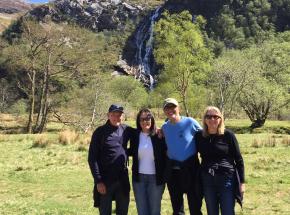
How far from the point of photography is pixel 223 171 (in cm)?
609

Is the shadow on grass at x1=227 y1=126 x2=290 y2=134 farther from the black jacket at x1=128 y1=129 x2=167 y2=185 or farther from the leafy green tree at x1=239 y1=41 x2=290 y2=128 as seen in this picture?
the black jacket at x1=128 y1=129 x2=167 y2=185

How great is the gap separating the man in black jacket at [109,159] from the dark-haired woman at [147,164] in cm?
19

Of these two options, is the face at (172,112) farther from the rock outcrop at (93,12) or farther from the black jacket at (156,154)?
the rock outcrop at (93,12)

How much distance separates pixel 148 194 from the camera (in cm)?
650

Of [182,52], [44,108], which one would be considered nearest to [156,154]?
[182,52]

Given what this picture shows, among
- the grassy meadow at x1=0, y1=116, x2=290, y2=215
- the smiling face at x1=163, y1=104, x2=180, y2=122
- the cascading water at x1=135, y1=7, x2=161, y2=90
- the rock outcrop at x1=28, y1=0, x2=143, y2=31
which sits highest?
the rock outcrop at x1=28, y1=0, x2=143, y2=31

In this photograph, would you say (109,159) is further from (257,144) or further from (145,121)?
(257,144)

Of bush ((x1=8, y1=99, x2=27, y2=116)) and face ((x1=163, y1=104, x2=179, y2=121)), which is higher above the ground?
bush ((x1=8, y1=99, x2=27, y2=116))

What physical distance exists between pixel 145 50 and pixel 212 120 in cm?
9249

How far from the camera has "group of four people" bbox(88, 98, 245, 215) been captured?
6207 millimetres

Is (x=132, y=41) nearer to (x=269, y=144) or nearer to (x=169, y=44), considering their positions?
(x=169, y=44)

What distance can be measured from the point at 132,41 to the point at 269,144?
95.5 m

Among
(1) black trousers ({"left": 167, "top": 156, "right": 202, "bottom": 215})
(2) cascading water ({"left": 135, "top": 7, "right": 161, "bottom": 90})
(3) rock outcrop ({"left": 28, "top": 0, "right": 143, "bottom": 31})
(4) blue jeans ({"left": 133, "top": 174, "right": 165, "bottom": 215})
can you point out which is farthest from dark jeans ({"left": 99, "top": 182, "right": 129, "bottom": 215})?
(3) rock outcrop ({"left": 28, "top": 0, "right": 143, "bottom": 31})

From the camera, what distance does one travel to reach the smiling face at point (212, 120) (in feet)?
19.9
